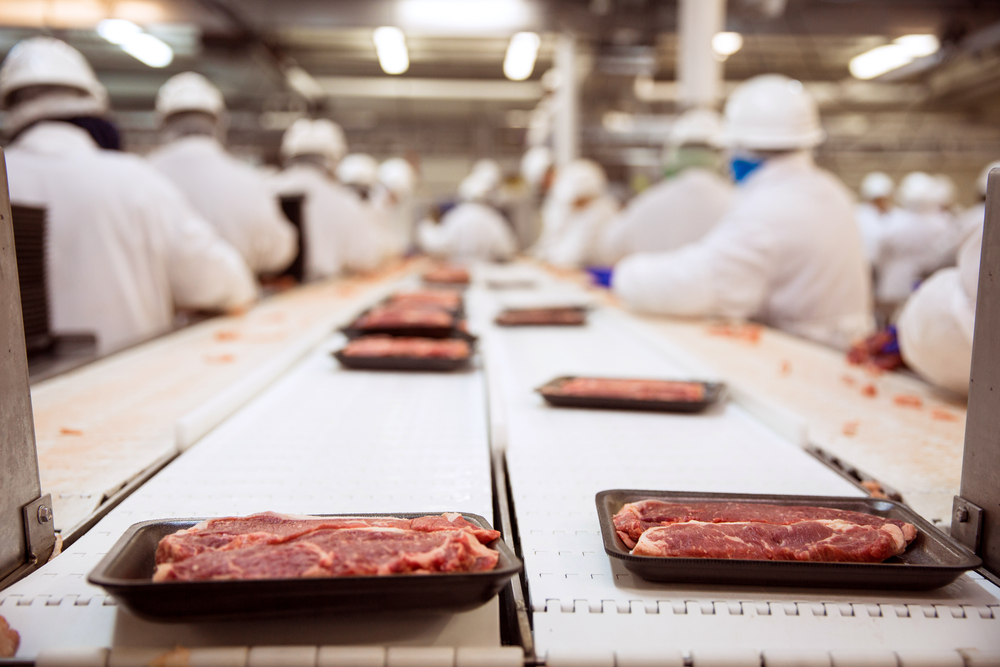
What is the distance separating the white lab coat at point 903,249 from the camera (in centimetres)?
920

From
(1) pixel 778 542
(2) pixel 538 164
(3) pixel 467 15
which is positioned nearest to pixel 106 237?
(1) pixel 778 542

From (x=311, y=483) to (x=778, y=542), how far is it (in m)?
0.80

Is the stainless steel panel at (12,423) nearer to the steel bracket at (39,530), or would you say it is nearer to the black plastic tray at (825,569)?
the steel bracket at (39,530)

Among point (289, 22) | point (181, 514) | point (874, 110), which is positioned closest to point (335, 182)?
point (289, 22)

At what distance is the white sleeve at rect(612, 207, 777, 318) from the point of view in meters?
3.13

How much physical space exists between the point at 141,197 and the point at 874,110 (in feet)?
56.1

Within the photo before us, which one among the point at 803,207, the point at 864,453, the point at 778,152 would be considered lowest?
the point at 864,453

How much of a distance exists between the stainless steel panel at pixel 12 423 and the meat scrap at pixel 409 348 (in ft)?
3.79

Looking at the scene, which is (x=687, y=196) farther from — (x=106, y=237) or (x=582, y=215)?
(x=106, y=237)

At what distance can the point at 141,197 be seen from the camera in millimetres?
2857

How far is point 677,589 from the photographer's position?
2.97 feet

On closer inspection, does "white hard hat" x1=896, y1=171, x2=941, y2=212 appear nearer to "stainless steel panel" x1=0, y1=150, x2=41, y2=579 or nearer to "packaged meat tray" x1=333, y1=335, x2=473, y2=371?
"packaged meat tray" x1=333, y1=335, x2=473, y2=371

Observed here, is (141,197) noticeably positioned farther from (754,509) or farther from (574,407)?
(754,509)

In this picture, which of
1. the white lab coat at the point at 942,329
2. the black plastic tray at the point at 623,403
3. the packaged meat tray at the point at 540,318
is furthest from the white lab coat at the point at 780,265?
the black plastic tray at the point at 623,403
